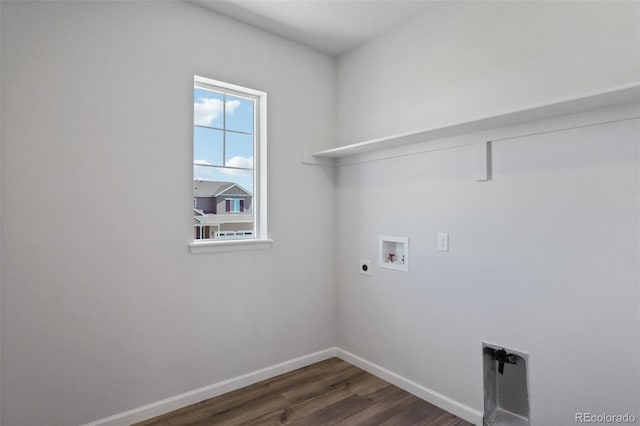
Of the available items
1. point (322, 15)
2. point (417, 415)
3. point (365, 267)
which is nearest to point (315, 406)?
point (417, 415)

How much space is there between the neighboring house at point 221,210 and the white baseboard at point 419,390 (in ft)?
4.80

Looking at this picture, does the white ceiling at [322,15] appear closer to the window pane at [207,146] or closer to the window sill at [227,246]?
the window pane at [207,146]

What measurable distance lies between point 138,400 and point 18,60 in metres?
2.13

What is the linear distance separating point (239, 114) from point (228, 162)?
1.37 ft

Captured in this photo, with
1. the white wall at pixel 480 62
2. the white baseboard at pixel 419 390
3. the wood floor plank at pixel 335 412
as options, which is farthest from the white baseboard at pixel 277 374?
the white wall at pixel 480 62

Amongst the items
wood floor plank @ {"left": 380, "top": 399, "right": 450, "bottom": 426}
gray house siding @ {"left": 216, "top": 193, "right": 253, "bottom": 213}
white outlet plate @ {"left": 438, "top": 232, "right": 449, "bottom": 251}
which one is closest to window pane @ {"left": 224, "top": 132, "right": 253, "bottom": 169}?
gray house siding @ {"left": 216, "top": 193, "right": 253, "bottom": 213}

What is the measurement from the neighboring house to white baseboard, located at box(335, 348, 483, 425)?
4.80 ft

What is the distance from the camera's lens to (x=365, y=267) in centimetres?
307

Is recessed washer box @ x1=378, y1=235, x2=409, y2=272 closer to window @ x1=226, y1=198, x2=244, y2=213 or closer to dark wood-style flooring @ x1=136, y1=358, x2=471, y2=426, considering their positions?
dark wood-style flooring @ x1=136, y1=358, x2=471, y2=426

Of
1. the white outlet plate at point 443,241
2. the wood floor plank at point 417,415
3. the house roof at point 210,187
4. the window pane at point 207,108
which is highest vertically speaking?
the window pane at point 207,108

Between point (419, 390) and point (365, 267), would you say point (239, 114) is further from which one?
point (419, 390)

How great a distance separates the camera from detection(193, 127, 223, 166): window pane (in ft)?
8.61

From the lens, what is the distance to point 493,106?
2219 mm

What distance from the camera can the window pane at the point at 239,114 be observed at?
110 inches
